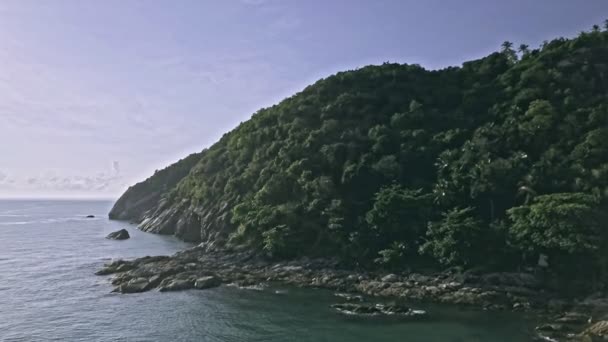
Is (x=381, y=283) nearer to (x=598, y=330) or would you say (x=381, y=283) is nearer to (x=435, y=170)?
(x=598, y=330)

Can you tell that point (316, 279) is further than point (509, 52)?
No

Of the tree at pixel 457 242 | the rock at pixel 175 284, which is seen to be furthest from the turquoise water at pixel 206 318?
the tree at pixel 457 242

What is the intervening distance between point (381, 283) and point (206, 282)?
2647 centimetres

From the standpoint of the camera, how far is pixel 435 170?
8225 centimetres

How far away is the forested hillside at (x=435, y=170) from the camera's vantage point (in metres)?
62.6

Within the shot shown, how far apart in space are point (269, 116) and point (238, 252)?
52.7 meters

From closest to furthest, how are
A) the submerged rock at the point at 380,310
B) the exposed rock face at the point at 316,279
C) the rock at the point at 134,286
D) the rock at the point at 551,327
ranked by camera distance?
the rock at the point at 551,327 < the submerged rock at the point at 380,310 < the exposed rock face at the point at 316,279 < the rock at the point at 134,286

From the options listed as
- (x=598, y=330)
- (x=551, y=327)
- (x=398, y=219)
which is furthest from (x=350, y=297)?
(x=598, y=330)

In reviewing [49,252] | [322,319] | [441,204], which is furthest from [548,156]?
[49,252]

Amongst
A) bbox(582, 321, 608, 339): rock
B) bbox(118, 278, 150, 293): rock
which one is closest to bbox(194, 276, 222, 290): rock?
bbox(118, 278, 150, 293): rock

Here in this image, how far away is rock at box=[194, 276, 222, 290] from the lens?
64.2 meters

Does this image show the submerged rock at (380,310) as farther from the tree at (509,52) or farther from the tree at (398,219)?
the tree at (509,52)

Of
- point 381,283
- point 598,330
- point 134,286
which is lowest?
point 134,286

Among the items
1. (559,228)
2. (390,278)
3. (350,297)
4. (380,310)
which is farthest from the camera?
(390,278)
